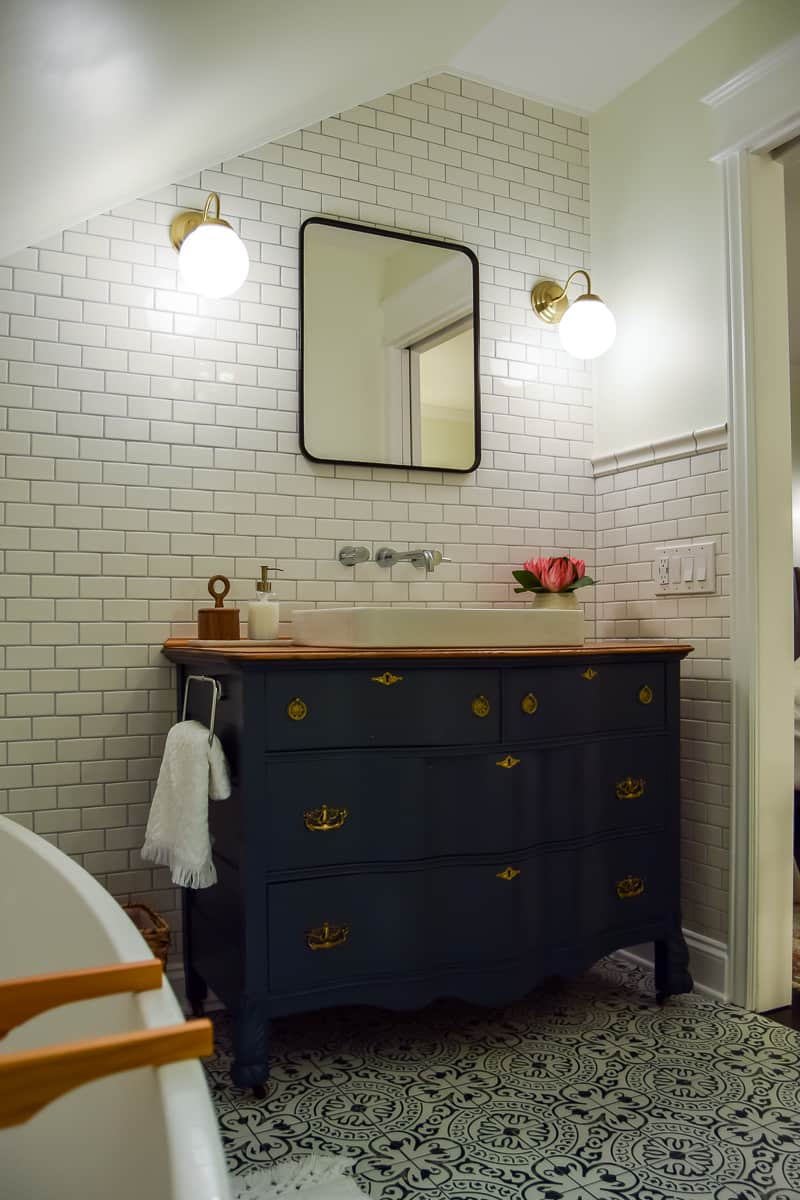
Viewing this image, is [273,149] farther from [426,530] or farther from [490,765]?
[490,765]

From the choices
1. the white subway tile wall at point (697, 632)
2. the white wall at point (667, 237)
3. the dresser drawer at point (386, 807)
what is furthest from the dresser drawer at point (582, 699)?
the white wall at point (667, 237)

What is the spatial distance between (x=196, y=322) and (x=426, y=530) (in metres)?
0.93

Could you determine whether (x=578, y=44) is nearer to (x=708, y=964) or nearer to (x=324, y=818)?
(x=324, y=818)

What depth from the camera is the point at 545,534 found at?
3176 mm

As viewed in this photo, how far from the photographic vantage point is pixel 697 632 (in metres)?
2.81

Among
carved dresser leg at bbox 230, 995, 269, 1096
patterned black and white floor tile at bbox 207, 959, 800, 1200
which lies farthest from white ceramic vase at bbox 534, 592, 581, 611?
carved dresser leg at bbox 230, 995, 269, 1096

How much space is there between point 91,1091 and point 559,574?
203 cm

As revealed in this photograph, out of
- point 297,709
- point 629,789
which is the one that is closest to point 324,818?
point 297,709

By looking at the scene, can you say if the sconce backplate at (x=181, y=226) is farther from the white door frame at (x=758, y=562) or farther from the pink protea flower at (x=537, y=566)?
the white door frame at (x=758, y=562)

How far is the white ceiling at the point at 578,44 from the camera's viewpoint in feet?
8.93

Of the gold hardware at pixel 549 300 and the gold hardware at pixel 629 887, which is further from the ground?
the gold hardware at pixel 549 300

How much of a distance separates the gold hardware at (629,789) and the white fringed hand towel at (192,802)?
1072mm

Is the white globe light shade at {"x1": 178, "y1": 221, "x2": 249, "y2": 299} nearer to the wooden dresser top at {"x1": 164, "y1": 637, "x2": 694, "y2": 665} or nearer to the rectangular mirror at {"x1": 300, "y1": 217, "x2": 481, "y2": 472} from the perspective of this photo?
the rectangular mirror at {"x1": 300, "y1": 217, "x2": 481, "y2": 472}

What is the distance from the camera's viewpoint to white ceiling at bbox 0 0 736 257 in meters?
1.47
